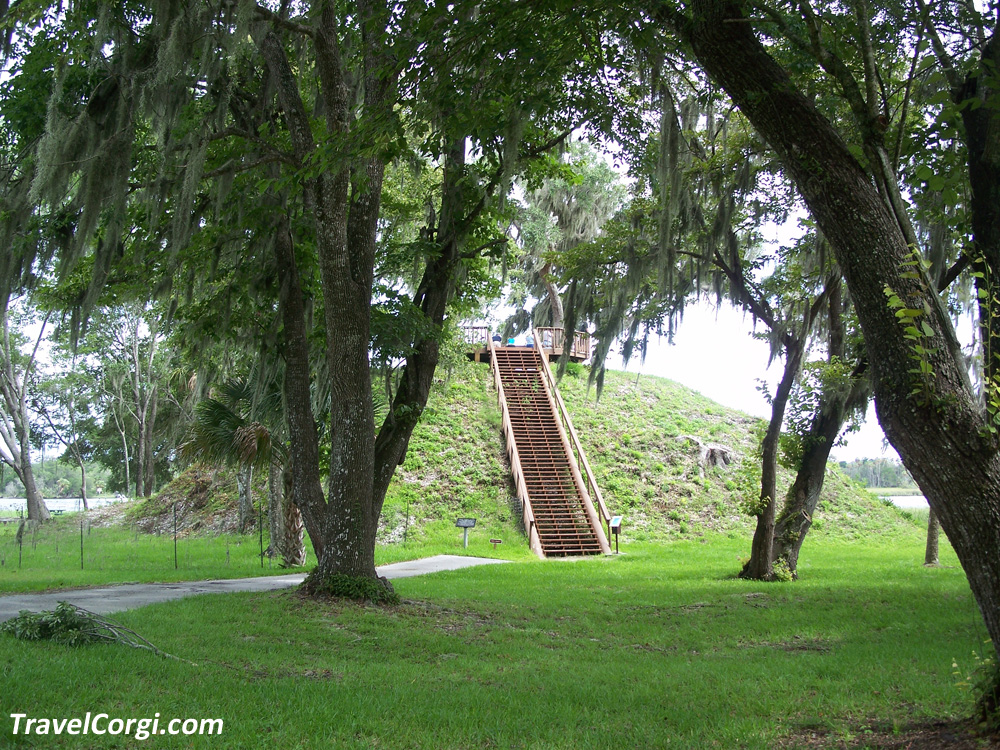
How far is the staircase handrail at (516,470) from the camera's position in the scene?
1762cm

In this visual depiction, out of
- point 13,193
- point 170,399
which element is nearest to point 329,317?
point 13,193

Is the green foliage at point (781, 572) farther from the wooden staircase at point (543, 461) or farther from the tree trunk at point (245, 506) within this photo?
the tree trunk at point (245, 506)

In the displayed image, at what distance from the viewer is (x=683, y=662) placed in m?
5.97

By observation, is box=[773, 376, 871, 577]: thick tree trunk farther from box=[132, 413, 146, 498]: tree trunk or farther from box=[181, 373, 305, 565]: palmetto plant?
box=[132, 413, 146, 498]: tree trunk

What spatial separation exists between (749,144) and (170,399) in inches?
Result: 993

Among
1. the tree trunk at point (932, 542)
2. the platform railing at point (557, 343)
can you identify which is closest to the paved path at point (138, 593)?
the tree trunk at point (932, 542)

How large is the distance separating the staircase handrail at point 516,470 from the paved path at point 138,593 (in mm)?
3796

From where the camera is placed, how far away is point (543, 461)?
21156 mm

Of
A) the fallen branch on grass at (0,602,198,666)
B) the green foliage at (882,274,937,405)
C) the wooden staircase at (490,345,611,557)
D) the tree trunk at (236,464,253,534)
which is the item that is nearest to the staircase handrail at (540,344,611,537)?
the wooden staircase at (490,345,611,557)

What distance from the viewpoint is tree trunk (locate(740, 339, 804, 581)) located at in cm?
1175

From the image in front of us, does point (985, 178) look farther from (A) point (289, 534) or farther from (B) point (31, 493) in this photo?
(B) point (31, 493)

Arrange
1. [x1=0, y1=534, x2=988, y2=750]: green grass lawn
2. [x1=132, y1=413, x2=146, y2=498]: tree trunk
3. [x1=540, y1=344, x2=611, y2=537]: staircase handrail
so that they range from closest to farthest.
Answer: [x1=0, y1=534, x2=988, y2=750]: green grass lawn, [x1=540, y1=344, x2=611, y2=537]: staircase handrail, [x1=132, y1=413, x2=146, y2=498]: tree trunk

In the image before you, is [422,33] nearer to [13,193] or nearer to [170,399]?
[13,193]

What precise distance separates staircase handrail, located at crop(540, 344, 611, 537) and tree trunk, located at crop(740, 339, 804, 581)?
5808 millimetres
